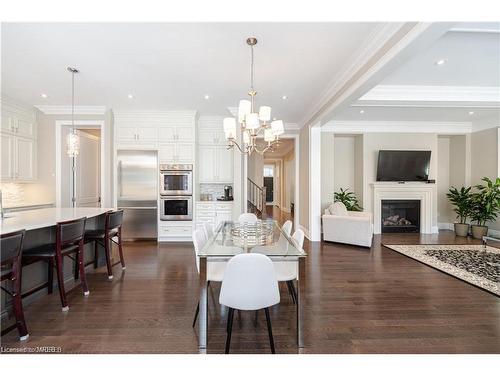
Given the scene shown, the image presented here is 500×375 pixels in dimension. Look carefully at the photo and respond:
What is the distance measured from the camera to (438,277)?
3.30 metres

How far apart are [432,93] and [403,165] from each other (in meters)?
2.63

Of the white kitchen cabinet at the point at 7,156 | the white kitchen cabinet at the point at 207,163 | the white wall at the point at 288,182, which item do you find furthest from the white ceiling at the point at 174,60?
the white wall at the point at 288,182

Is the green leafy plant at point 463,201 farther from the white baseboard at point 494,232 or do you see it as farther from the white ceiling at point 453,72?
the white ceiling at point 453,72

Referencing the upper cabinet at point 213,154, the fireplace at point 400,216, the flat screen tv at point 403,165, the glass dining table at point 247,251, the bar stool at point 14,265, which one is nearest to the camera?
the bar stool at point 14,265

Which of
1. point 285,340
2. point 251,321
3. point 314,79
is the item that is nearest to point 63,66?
point 314,79

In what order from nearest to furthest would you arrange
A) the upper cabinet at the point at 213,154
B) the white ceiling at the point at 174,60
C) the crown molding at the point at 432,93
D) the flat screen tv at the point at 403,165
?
the white ceiling at the point at 174,60, the crown molding at the point at 432,93, the upper cabinet at the point at 213,154, the flat screen tv at the point at 403,165

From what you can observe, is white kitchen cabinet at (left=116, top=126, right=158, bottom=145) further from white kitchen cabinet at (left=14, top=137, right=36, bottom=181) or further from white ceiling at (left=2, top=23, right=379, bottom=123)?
white kitchen cabinet at (left=14, top=137, right=36, bottom=181)

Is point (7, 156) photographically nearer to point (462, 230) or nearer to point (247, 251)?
point (247, 251)

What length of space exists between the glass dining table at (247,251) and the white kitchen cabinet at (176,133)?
11.0 feet

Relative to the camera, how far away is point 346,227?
497 centimetres

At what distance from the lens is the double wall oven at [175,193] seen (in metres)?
5.25

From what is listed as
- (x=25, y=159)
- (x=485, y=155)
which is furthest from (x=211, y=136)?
(x=485, y=155)
